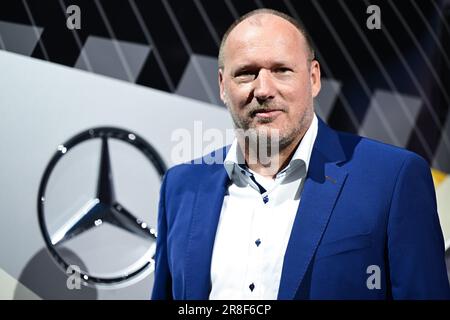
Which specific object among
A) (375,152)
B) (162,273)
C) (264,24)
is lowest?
(162,273)

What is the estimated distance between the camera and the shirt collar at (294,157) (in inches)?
48.5

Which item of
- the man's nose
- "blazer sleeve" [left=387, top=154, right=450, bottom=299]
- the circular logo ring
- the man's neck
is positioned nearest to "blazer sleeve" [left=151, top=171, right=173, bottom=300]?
the man's neck

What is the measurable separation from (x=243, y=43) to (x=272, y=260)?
0.46 meters

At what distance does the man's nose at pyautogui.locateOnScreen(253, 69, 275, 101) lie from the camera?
1.17 meters

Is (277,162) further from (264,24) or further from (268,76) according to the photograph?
(264,24)

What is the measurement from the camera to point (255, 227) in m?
1.21

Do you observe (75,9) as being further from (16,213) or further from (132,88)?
(16,213)

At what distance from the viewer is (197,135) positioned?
6.76ft

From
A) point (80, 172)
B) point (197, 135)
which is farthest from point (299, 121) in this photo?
point (80, 172)

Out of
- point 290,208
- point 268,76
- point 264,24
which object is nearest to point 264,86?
point 268,76

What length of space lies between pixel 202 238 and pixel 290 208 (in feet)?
0.64

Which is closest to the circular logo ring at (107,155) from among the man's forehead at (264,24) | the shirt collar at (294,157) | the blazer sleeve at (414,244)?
the shirt collar at (294,157)

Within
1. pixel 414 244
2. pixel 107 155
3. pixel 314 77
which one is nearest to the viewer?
pixel 414 244

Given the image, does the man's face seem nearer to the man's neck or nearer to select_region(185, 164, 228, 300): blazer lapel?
the man's neck
